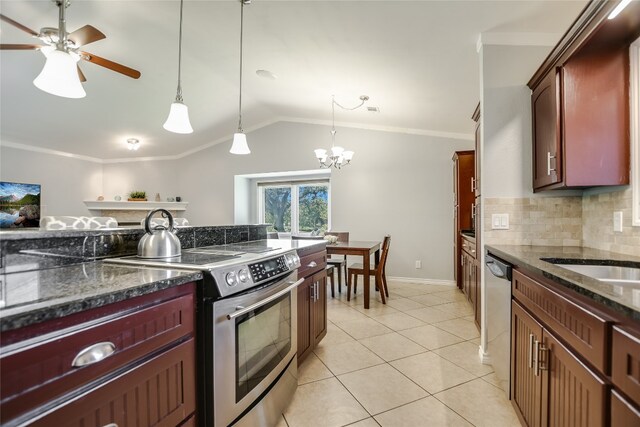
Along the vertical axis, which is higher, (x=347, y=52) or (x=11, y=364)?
(x=347, y=52)

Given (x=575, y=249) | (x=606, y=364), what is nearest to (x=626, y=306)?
(x=606, y=364)

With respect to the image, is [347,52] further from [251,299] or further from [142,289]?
[142,289]

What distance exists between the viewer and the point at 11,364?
0.62m

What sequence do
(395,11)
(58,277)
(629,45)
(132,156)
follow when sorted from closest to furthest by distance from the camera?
(58,277)
(629,45)
(395,11)
(132,156)

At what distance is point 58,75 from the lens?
1771 mm

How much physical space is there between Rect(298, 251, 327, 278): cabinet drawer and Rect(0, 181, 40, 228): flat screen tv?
6.15 meters

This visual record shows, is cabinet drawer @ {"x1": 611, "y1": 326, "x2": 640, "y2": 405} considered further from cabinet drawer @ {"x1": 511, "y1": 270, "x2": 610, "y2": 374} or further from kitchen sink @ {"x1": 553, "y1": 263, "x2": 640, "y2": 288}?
kitchen sink @ {"x1": 553, "y1": 263, "x2": 640, "y2": 288}

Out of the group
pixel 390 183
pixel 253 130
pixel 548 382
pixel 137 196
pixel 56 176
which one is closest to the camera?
pixel 548 382

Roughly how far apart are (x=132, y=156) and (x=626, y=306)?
Answer: 8.18 meters

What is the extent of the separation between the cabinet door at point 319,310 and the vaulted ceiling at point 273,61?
80.8 inches

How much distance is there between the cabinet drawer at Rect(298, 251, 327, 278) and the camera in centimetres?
209

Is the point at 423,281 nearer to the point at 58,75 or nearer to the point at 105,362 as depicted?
the point at 105,362

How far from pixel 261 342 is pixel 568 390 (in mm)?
1265

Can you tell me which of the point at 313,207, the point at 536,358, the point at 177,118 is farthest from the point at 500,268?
the point at 313,207
